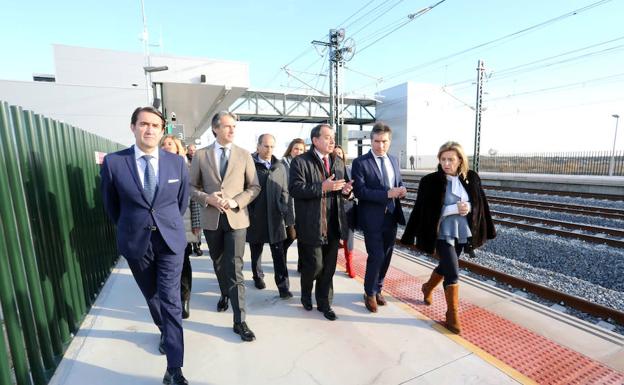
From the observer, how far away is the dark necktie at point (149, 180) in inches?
97.6

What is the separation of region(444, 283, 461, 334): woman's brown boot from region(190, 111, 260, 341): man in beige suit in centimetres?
193

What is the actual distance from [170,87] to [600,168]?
93.0ft


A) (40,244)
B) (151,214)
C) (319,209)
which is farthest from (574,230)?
(40,244)

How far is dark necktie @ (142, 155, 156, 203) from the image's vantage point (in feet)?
8.13

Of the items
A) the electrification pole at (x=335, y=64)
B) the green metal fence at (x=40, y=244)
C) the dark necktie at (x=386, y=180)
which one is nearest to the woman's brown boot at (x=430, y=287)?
the dark necktie at (x=386, y=180)

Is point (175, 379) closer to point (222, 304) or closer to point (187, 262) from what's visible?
point (222, 304)

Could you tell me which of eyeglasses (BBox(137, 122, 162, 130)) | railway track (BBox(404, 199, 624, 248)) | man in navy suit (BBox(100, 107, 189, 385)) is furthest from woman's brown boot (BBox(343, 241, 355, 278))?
railway track (BBox(404, 199, 624, 248))

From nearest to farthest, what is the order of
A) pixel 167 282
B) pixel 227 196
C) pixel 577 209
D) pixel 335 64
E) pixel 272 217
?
pixel 167 282, pixel 227 196, pixel 272 217, pixel 577 209, pixel 335 64

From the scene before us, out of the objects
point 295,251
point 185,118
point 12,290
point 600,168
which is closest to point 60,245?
point 12,290

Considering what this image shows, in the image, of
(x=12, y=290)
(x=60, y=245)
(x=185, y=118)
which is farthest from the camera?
(x=185, y=118)

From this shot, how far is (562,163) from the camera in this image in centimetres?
2498

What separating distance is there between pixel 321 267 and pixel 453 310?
54.5 inches

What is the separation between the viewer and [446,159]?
10.8 ft

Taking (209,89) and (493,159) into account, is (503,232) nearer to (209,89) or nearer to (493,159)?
(209,89)
